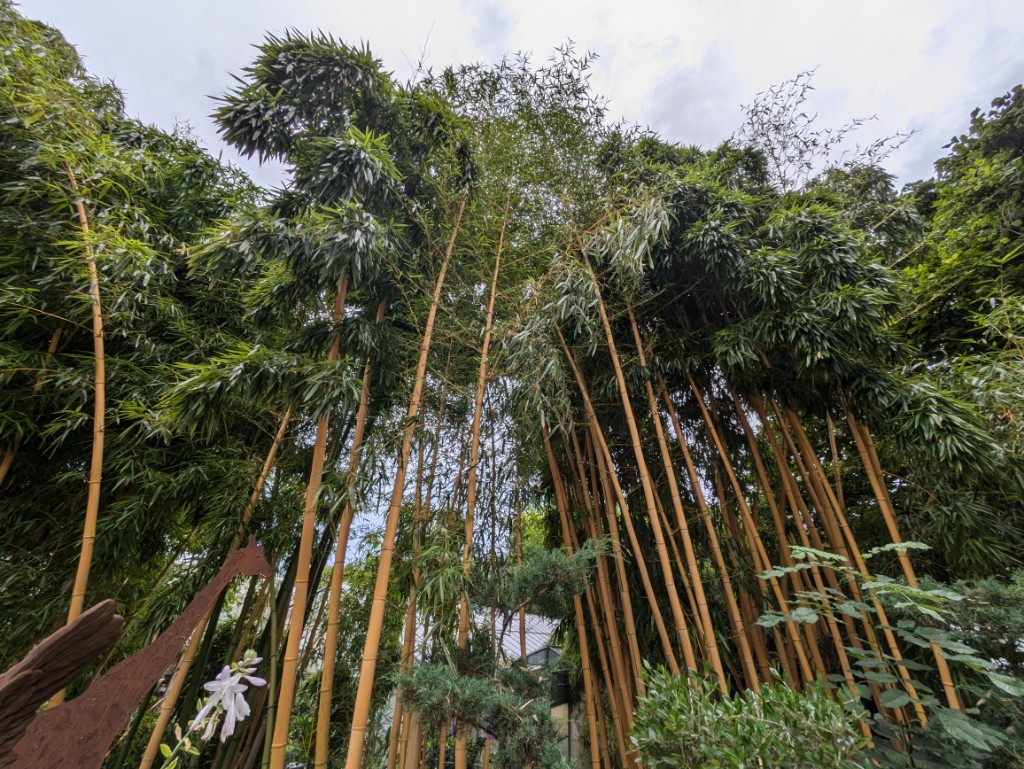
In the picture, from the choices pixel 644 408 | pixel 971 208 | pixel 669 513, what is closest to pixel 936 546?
pixel 669 513

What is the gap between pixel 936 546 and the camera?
8.34 feet

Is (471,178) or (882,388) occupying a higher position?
(471,178)

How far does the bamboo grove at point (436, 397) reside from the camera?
205 centimetres

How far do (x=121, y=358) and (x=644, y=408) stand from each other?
3.20m

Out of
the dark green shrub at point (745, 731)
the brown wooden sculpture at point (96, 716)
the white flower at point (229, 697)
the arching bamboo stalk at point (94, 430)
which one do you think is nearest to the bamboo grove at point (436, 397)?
the arching bamboo stalk at point (94, 430)

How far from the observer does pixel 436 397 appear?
2.52 m

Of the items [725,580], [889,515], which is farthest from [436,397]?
[889,515]

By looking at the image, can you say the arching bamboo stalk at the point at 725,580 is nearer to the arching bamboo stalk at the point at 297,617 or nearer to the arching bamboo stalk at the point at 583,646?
the arching bamboo stalk at the point at 583,646

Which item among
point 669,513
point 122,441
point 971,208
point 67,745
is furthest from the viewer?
point 971,208

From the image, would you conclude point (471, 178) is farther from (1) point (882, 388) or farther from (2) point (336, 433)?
(1) point (882, 388)

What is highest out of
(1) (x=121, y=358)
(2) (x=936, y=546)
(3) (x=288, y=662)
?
(1) (x=121, y=358)

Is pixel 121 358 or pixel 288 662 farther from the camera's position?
pixel 121 358

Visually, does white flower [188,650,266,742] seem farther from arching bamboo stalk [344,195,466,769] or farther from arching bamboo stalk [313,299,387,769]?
arching bamboo stalk [313,299,387,769]

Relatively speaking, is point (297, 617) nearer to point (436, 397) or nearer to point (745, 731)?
point (436, 397)
